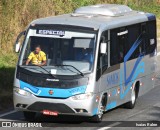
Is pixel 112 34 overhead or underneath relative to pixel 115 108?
overhead

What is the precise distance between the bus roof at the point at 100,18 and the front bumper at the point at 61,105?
1959mm

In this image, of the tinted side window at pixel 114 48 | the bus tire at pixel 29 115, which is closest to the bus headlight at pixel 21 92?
the bus tire at pixel 29 115

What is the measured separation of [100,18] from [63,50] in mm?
1976

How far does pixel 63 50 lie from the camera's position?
1628 centimetres

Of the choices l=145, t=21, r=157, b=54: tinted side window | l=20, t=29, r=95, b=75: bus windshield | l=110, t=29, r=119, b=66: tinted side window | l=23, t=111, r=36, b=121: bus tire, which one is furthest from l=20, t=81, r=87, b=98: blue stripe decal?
l=145, t=21, r=157, b=54: tinted side window

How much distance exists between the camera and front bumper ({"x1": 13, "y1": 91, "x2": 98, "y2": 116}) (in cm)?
1565

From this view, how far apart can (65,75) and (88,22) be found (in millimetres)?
1681

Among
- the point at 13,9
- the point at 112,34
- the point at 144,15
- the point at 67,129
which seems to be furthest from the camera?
the point at 13,9

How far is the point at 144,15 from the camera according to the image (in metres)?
20.2

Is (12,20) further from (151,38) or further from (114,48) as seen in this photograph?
(114,48)

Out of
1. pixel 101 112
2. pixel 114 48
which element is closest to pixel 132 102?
pixel 114 48

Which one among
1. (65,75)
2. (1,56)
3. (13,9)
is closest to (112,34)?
(65,75)

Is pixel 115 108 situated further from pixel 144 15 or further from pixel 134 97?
pixel 144 15

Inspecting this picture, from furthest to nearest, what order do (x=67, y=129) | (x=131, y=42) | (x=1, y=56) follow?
(x=1, y=56) → (x=131, y=42) → (x=67, y=129)
